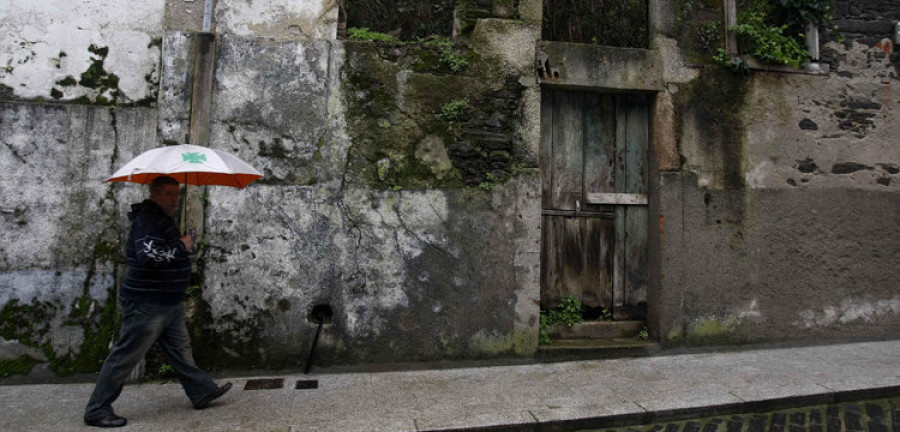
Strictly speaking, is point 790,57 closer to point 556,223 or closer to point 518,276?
point 556,223

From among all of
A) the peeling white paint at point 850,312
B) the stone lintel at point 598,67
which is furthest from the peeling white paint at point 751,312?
→ the stone lintel at point 598,67

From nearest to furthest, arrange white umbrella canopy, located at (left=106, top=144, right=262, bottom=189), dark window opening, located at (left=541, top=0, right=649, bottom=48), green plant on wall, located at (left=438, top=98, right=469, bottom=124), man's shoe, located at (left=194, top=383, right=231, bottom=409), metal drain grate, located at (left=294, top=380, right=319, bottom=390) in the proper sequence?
1. white umbrella canopy, located at (left=106, top=144, right=262, bottom=189)
2. man's shoe, located at (left=194, top=383, right=231, bottom=409)
3. metal drain grate, located at (left=294, top=380, right=319, bottom=390)
4. green plant on wall, located at (left=438, top=98, right=469, bottom=124)
5. dark window opening, located at (left=541, top=0, right=649, bottom=48)

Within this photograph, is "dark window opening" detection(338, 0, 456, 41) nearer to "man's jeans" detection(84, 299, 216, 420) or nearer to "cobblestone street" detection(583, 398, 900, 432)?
"man's jeans" detection(84, 299, 216, 420)

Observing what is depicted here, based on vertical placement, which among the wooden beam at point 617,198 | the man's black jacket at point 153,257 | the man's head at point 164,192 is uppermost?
the wooden beam at point 617,198

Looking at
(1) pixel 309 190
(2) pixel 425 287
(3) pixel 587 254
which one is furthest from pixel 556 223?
(1) pixel 309 190

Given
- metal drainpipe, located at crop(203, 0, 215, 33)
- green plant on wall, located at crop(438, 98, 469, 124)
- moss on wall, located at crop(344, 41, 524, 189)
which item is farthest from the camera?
green plant on wall, located at crop(438, 98, 469, 124)

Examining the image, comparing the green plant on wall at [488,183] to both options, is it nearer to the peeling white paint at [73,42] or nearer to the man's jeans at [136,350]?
the man's jeans at [136,350]

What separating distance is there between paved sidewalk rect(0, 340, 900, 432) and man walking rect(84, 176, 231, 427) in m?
0.27

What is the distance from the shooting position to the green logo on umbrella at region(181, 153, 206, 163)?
351 centimetres

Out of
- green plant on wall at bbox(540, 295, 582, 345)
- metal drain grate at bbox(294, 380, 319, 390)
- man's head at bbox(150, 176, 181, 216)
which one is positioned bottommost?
metal drain grate at bbox(294, 380, 319, 390)

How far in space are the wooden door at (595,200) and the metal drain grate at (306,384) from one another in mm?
2351

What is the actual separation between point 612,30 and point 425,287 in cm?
342

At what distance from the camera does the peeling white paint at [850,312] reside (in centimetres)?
562

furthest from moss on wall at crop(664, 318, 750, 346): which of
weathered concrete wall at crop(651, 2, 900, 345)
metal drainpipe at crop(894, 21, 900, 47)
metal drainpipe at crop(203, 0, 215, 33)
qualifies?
metal drainpipe at crop(203, 0, 215, 33)
